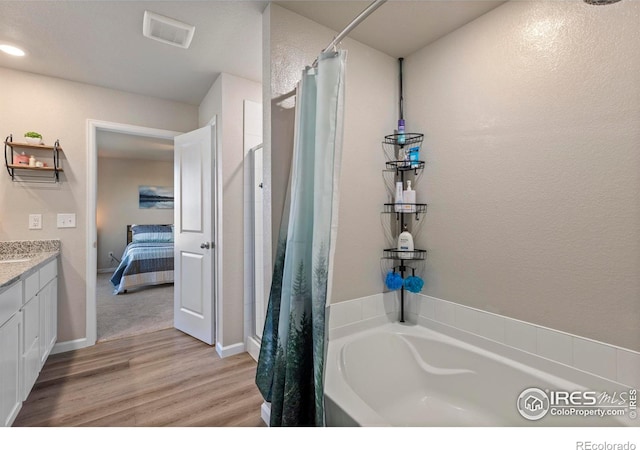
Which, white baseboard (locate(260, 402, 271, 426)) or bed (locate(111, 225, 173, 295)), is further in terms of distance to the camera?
bed (locate(111, 225, 173, 295))

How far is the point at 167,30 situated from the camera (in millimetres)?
1845

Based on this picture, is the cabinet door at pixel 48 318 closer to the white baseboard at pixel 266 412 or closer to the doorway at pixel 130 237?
the doorway at pixel 130 237

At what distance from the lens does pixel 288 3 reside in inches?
62.0

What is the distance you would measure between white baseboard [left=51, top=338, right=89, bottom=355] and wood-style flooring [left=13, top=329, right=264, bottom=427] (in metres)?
0.06

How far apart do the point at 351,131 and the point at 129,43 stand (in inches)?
65.2

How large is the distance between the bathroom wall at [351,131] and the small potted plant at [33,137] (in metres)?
2.12

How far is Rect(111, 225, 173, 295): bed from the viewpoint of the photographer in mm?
4234

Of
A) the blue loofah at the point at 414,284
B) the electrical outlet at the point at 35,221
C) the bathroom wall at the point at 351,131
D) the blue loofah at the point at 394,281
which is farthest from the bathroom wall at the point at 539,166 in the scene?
the electrical outlet at the point at 35,221

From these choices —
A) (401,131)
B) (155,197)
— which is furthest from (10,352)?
(155,197)

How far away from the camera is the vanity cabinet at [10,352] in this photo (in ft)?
4.34

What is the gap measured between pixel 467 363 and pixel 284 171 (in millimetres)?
1410

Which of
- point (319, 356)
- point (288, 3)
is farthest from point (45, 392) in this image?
point (288, 3)

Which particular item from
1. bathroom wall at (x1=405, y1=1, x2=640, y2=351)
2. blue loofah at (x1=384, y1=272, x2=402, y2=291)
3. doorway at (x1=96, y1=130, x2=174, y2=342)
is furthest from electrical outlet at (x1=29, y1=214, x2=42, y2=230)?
bathroom wall at (x1=405, y1=1, x2=640, y2=351)

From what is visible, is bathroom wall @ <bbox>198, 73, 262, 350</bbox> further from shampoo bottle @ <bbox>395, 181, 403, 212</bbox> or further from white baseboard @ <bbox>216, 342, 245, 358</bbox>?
shampoo bottle @ <bbox>395, 181, 403, 212</bbox>
